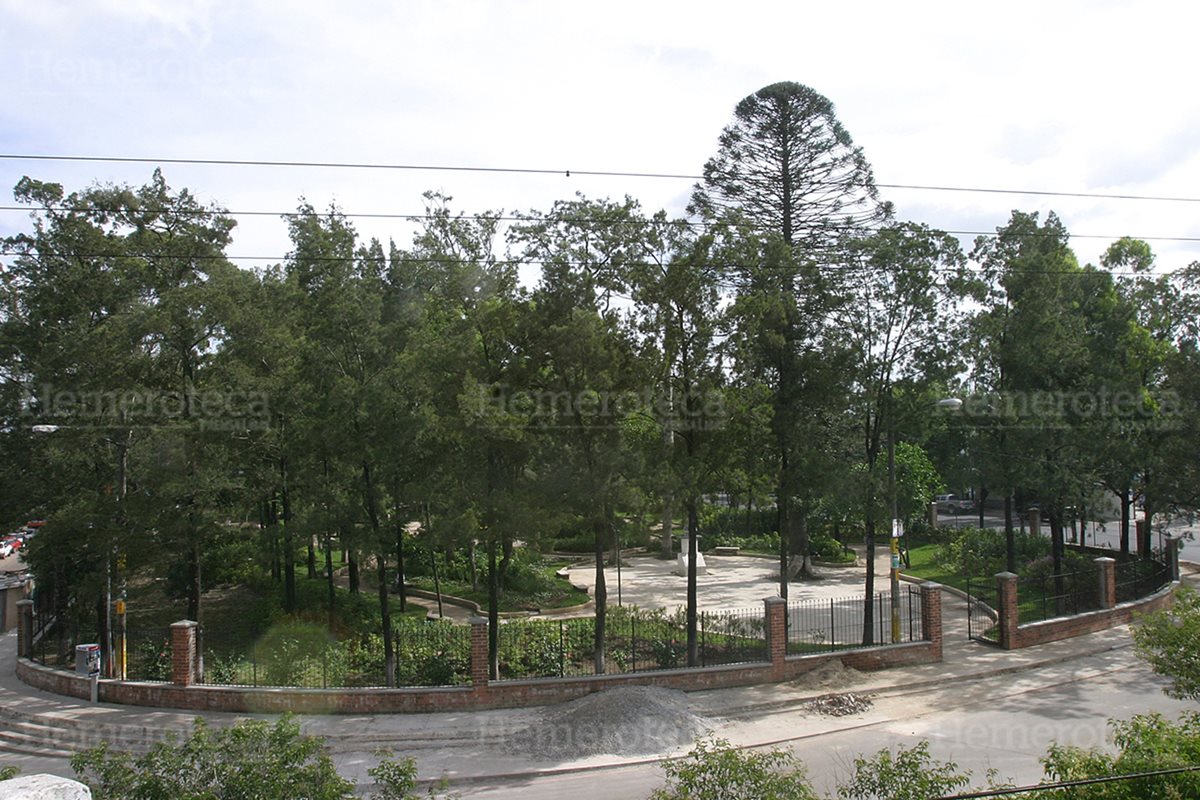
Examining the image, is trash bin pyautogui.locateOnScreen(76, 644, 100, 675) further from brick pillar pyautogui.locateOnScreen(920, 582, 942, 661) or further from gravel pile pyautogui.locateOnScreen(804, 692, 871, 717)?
brick pillar pyautogui.locateOnScreen(920, 582, 942, 661)

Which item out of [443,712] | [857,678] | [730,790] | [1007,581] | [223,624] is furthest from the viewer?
[223,624]

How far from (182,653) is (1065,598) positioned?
66.2ft

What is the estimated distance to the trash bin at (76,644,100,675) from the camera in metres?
17.0

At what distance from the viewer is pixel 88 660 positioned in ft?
56.4

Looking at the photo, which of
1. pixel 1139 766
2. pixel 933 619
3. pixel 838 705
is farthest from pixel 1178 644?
pixel 933 619

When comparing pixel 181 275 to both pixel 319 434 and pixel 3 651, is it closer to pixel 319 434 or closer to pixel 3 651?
pixel 319 434

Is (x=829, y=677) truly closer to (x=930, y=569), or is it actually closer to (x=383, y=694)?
(x=383, y=694)

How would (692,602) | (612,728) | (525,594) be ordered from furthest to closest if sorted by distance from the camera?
(525,594) < (692,602) < (612,728)

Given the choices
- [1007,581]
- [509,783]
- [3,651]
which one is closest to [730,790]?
[509,783]

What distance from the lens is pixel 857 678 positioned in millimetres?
17688

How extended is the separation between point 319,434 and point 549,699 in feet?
21.3

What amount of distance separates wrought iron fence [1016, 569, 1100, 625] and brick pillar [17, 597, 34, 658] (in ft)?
74.2

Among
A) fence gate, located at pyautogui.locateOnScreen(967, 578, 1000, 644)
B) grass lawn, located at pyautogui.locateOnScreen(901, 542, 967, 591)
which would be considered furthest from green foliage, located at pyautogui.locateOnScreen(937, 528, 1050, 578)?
fence gate, located at pyautogui.locateOnScreen(967, 578, 1000, 644)

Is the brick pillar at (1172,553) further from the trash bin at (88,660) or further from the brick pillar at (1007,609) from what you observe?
the trash bin at (88,660)
